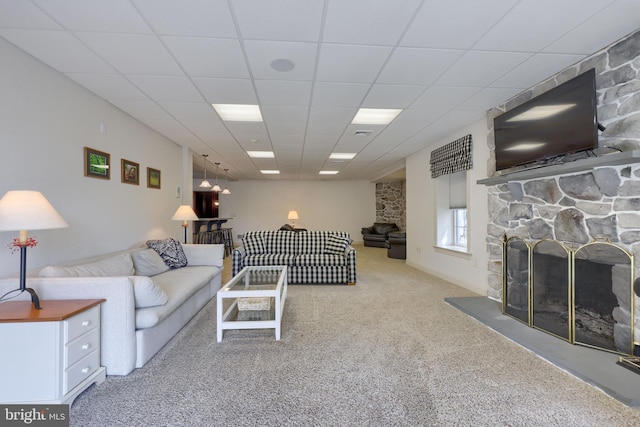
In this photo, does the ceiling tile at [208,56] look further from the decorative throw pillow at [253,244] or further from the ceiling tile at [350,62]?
the decorative throw pillow at [253,244]

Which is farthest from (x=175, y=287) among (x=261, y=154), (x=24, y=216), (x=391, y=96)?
(x=261, y=154)

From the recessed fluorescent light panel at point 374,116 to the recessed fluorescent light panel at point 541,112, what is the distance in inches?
51.1

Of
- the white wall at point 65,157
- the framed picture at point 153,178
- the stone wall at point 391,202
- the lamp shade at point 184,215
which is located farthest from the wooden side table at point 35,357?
the stone wall at point 391,202

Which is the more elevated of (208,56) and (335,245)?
(208,56)

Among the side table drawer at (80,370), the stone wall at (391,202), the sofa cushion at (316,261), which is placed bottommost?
the side table drawer at (80,370)

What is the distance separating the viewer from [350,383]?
1.99 m

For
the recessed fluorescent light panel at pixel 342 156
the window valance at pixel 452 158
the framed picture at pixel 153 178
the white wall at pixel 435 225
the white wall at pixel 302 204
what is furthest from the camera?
the white wall at pixel 302 204

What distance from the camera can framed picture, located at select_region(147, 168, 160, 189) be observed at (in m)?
4.33

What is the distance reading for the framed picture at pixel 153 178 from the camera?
4.33 metres

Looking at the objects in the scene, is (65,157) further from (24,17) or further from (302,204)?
(302,204)

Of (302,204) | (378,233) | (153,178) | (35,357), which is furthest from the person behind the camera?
(302,204)

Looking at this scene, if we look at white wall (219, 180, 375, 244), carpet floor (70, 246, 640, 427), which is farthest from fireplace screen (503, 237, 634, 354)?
white wall (219, 180, 375, 244)

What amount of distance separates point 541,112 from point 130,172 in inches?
188

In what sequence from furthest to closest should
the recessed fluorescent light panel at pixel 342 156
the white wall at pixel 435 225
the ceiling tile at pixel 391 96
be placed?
1. the recessed fluorescent light panel at pixel 342 156
2. the white wall at pixel 435 225
3. the ceiling tile at pixel 391 96
